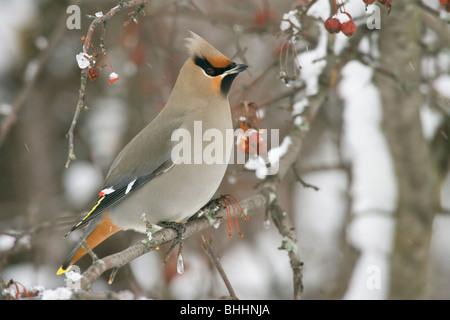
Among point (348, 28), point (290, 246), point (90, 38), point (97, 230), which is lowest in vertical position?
point (290, 246)

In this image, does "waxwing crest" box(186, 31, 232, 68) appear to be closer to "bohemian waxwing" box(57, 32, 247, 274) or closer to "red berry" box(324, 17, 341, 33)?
"bohemian waxwing" box(57, 32, 247, 274)

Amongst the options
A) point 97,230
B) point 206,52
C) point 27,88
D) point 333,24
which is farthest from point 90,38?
point 27,88

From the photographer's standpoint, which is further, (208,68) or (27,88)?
(27,88)

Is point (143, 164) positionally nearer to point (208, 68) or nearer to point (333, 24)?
point (208, 68)

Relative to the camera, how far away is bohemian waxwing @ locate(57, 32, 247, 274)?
3.34m

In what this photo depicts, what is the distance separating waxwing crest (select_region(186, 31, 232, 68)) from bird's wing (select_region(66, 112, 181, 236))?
0.43m

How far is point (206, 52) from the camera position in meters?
3.53

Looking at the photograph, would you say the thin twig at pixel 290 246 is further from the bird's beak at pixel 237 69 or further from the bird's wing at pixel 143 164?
the bird's beak at pixel 237 69

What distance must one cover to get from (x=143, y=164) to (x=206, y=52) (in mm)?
774

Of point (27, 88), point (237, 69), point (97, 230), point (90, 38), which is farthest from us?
point (27, 88)

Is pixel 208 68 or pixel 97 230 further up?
pixel 208 68

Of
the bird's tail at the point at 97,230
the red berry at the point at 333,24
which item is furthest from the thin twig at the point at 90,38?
the bird's tail at the point at 97,230

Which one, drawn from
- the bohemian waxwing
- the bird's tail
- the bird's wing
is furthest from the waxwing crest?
the bird's tail

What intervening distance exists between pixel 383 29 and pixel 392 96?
51cm
